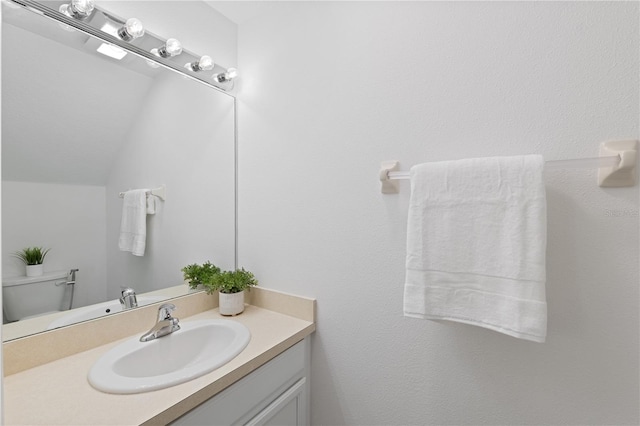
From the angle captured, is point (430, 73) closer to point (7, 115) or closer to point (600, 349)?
point (600, 349)

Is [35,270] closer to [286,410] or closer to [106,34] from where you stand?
[106,34]

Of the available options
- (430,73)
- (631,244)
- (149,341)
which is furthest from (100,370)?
(631,244)

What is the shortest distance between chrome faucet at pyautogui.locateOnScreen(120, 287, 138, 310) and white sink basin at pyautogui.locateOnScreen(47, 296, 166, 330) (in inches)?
0.6

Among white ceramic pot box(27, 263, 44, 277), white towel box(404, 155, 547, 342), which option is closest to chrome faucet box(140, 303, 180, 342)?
white ceramic pot box(27, 263, 44, 277)

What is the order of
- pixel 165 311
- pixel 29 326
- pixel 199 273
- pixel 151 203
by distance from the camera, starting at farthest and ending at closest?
pixel 199 273 < pixel 151 203 < pixel 165 311 < pixel 29 326

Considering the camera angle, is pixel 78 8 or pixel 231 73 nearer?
pixel 78 8

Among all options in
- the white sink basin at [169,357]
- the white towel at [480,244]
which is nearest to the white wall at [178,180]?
the white sink basin at [169,357]

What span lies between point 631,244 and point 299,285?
1.08 m

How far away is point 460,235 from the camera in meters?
0.92

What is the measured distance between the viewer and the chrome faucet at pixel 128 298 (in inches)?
47.1

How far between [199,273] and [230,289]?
18 cm

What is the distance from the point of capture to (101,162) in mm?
1162

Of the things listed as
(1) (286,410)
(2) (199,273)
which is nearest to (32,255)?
(2) (199,273)

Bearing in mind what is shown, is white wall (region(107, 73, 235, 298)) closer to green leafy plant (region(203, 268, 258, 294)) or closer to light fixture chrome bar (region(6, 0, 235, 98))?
light fixture chrome bar (region(6, 0, 235, 98))
